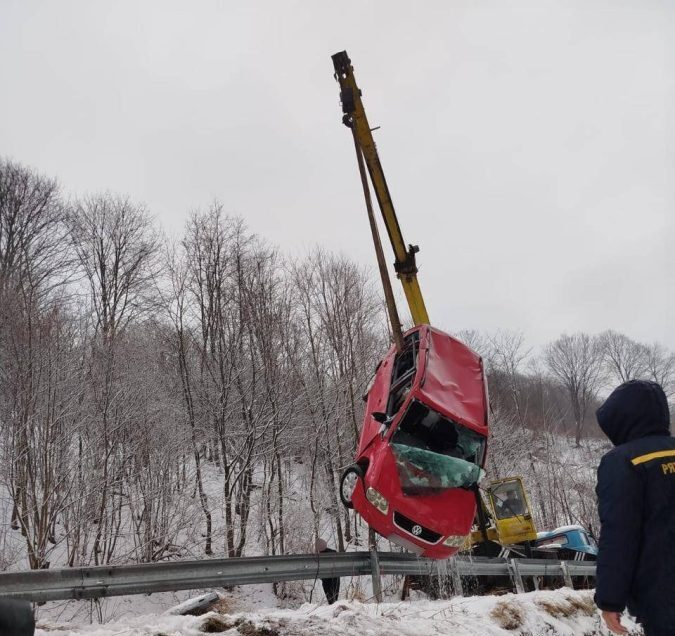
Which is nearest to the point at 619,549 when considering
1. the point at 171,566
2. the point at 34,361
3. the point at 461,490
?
the point at 171,566

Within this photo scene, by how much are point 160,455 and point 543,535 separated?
10.6m

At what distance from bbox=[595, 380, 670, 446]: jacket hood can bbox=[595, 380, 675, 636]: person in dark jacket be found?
1 cm

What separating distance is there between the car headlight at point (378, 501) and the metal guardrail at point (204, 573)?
0.54m

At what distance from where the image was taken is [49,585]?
12.3ft

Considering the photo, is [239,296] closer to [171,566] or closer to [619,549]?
[171,566]

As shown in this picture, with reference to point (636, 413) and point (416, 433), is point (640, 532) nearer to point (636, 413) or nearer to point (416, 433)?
point (636, 413)

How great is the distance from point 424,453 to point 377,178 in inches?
187

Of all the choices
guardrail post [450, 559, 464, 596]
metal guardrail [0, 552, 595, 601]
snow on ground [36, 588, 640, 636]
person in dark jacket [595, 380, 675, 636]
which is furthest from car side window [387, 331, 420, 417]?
person in dark jacket [595, 380, 675, 636]

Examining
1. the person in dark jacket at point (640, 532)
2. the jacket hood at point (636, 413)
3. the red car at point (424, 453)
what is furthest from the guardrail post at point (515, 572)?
the jacket hood at point (636, 413)

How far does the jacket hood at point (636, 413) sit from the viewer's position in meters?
2.67

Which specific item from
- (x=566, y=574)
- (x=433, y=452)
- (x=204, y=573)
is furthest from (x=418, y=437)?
(x=566, y=574)

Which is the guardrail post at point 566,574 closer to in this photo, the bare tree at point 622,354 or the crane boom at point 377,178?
the crane boom at point 377,178

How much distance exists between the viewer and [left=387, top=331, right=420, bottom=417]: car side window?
7.14 meters

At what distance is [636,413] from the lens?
8.86 ft
